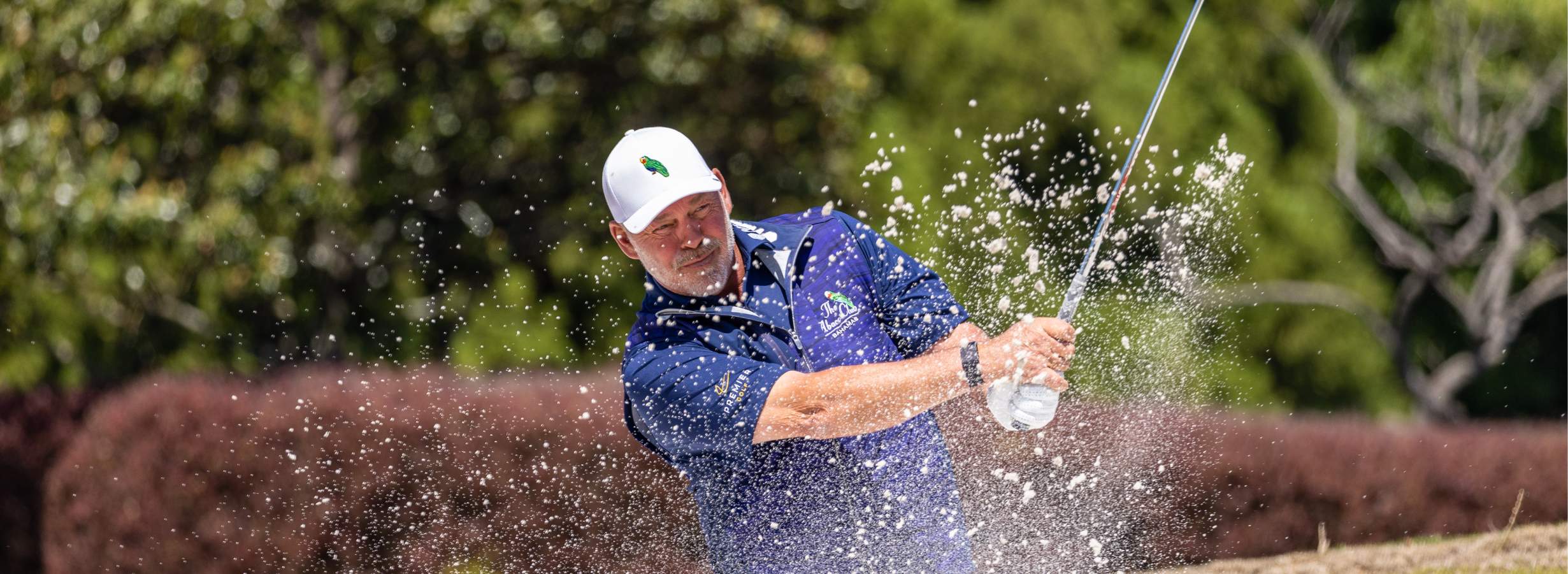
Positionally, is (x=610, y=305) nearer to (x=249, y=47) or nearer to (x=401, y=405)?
(x=249, y=47)

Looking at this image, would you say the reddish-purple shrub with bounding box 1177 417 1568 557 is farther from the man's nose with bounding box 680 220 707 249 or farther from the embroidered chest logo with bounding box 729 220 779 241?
the man's nose with bounding box 680 220 707 249

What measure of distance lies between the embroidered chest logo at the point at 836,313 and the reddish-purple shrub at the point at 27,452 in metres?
7.39

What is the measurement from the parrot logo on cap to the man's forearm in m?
0.59

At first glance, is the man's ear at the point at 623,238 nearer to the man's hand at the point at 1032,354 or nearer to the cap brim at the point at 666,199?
the cap brim at the point at 666,199

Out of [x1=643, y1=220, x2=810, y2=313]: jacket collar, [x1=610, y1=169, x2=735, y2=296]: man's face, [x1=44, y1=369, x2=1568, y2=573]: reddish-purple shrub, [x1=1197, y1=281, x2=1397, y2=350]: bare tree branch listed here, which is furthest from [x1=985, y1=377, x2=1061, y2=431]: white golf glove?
[x1=1197, y1=281, x2=1397, y2=350]: bare tree branch

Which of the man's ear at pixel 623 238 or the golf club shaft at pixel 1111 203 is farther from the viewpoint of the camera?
the man's ear at pixel 623 238

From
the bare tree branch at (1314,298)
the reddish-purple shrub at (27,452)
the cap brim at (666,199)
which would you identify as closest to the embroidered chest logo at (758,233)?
the cap brim at (666,199)

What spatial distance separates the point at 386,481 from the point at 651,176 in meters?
5.12

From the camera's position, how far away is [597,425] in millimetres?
8328

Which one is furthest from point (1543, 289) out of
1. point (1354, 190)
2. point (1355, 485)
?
point (1355, 485)

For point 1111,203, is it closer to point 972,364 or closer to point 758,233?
point 972,364

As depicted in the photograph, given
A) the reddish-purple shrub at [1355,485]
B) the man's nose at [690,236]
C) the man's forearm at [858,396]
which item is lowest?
the man's forearm at [858,396]

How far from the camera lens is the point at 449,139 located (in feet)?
47.0

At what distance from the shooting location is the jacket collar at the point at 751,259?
3.97 metres
